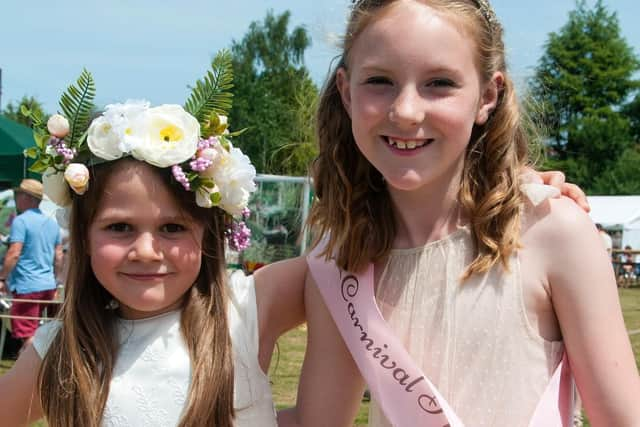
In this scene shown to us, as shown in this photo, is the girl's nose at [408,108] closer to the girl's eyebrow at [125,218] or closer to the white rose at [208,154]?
the white rose at [208,154]

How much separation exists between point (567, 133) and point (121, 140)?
38.2 metres

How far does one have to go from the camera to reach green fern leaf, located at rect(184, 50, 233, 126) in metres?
2.02

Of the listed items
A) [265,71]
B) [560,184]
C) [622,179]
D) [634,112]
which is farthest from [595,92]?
[560,184]

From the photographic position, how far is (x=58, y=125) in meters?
1.97

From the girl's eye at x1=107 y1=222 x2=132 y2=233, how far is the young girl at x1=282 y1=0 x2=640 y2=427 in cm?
51

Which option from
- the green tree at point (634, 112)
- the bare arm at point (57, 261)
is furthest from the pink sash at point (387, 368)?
the green tree at point (634, 112)

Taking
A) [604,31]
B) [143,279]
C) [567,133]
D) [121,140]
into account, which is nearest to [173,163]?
[121,140]

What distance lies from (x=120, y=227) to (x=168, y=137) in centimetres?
26

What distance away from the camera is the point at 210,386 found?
1.93 metres

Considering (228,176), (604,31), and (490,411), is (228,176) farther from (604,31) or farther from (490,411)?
(604,31)

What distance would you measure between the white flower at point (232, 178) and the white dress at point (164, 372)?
0.85 ft

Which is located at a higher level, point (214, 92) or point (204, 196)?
point (214, 92)

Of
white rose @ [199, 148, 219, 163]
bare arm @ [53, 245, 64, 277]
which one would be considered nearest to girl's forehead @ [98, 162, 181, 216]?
white rose @ [199, 148, 219, 163]

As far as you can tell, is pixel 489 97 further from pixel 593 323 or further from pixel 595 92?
pixel 595 92
